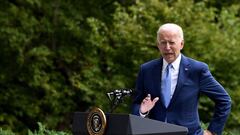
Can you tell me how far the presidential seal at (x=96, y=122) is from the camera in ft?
14.7

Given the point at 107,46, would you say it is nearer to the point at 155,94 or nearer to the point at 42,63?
the point at 42,63

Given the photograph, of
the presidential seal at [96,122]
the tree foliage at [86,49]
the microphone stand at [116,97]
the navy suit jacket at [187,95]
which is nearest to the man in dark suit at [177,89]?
the navy suit jacket at [187,95]

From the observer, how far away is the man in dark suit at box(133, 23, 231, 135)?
4.83 meters

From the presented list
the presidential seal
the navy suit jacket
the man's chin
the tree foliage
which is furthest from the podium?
the tree foliage

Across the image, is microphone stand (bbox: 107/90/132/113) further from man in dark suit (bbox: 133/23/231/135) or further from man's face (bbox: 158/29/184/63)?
man's face (bbox: 158/29/184/63)

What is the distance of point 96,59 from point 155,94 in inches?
319

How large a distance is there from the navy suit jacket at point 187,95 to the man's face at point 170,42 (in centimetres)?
14

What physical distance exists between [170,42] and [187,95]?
39cm

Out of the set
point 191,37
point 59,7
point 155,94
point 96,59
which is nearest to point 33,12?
point 59,7

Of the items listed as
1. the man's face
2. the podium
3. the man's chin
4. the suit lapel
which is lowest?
the podium

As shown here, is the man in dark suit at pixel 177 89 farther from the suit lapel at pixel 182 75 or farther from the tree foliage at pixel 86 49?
the tree foliage at pixel 86 49

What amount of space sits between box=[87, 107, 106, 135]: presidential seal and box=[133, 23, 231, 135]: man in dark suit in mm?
401

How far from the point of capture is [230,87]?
12125 millimetres

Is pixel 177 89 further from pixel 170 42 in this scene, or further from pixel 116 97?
pixel 116 97
